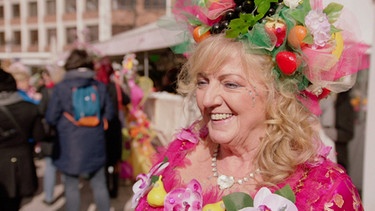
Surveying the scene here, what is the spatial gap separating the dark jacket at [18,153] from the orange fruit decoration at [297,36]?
2581 millimetres

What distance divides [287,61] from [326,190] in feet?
1.50

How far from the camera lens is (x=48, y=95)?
4840mm

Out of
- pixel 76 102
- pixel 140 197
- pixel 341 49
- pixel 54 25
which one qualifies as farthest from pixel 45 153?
pixel 54 25

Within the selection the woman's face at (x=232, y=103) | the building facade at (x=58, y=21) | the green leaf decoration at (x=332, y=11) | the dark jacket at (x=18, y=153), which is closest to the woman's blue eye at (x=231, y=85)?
the woman's face at (x=232, y=103)

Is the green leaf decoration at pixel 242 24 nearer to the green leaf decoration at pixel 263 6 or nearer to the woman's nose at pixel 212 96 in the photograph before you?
the green leaf decoration at pixel 263 6

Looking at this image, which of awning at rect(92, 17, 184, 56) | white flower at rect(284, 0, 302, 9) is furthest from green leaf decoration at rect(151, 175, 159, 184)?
awning at rect(92, 17, 184, 56)

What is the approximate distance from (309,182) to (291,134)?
7.4 inches

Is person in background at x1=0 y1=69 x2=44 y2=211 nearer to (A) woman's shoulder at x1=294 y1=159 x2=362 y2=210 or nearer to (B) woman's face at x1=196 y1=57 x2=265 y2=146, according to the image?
(B) woman's face at x1=196 y1=57 x2=265 y2=146

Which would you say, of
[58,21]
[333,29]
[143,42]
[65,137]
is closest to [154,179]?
[333,29]

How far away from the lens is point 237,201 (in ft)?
5.11

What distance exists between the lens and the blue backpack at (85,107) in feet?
13.3

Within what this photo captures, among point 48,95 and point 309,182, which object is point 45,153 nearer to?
point 48,95

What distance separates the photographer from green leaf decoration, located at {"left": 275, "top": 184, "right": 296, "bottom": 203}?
59.8 inches

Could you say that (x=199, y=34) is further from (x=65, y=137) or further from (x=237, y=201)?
(x=65, y=137)
